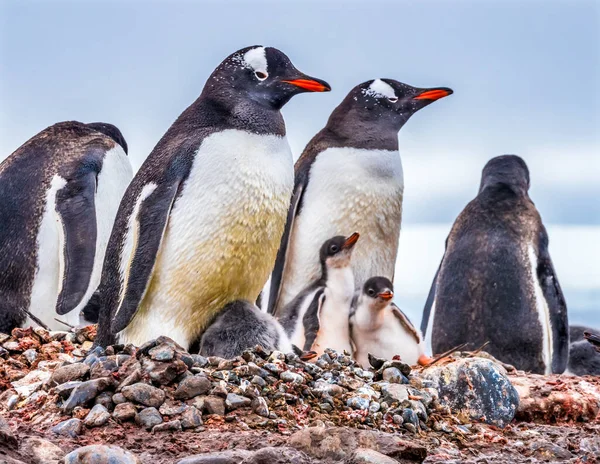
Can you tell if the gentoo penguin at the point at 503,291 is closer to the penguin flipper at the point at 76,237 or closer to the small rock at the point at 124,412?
the penguin flipper at the point at 76,237

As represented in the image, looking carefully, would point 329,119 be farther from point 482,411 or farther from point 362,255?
point 482,411

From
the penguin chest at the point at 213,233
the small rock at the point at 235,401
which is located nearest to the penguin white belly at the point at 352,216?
the penguin chest at the point at 213,233

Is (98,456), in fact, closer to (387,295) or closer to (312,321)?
(312,321)

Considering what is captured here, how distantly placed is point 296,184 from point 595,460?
3.74 m

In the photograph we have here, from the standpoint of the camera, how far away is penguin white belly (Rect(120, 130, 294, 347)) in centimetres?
520

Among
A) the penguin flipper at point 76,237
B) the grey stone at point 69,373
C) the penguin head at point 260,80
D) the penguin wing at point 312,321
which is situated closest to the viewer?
the grey stone at point 69,373

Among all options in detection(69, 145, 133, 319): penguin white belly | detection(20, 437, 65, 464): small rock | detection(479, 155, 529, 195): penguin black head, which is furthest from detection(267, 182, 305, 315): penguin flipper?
detection(20, 437, 65, 464): small rock

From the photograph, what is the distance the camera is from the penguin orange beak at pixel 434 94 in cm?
775

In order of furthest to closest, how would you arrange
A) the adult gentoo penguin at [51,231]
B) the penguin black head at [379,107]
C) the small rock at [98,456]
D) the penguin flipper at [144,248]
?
the penguin black head at [379,107] → the adult gentoo penguin at [51,231] → the penguin flipper at [144,248] → the small rock at [98,456]

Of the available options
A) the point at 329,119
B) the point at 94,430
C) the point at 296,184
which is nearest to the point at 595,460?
the point at 94,430

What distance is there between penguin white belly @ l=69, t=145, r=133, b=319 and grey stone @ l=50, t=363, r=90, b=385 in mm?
2879

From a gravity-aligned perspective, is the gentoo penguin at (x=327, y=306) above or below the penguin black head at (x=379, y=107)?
below

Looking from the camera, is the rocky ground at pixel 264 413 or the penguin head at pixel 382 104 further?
the penguin head at pixel 382 104

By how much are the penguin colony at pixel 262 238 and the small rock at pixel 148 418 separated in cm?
103
